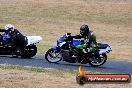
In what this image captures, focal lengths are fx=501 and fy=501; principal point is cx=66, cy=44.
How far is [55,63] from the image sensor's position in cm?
2092

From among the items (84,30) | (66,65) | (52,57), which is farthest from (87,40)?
(52,57)

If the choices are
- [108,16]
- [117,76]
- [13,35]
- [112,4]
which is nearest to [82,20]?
[108,16]

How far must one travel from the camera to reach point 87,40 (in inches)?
816

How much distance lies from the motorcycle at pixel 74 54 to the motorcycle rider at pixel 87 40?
13 centimetres

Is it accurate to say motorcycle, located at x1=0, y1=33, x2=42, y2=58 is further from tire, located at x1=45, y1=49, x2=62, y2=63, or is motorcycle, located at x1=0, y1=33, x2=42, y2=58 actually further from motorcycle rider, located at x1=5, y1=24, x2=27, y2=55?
tire, located at x1=45, y1=49, x2=62, y2=63

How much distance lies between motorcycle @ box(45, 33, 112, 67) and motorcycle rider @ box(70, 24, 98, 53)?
134 mm

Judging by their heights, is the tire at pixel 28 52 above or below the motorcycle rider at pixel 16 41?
below

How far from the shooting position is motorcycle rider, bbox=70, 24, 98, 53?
20.6 m

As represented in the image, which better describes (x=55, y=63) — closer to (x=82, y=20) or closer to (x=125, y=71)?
(x=125, y=71)

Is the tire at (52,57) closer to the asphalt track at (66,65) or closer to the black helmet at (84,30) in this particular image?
the asphalt track at (66,65)

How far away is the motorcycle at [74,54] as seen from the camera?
20891 mm

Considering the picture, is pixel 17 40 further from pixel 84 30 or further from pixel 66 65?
pixel 84 30

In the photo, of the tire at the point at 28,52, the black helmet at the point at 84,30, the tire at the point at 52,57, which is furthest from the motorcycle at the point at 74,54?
the tire at the point at 28,52

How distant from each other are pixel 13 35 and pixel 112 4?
32919 millimetres
